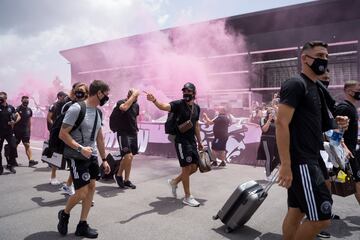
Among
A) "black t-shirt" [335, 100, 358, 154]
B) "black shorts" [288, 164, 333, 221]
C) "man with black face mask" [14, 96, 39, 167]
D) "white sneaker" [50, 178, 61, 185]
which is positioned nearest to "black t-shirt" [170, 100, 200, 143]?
"black t-shirt" [335, 100, 358, 154]

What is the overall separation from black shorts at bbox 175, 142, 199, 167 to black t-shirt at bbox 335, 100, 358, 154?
2.04m

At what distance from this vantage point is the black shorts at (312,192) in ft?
7.97

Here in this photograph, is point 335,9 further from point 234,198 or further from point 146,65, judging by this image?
point 234,198

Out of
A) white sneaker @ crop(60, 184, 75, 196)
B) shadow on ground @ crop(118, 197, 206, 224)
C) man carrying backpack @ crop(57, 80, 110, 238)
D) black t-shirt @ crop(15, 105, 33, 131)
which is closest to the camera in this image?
man carrying backpack @ crop(57, 80, 110, 238)

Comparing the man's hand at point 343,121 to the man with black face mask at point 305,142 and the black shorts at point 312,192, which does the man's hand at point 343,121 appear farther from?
the black shorts at point 312,192

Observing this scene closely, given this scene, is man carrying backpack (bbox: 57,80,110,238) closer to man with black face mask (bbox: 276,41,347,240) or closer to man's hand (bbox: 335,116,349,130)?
man with black face mask (bbox: 276,41,347,240)

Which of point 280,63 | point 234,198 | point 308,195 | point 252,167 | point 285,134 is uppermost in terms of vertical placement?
point 280,63

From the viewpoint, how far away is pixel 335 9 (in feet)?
49.9

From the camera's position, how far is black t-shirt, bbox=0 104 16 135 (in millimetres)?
7559

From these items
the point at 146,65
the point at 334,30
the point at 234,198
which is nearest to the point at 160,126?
the point at 234,198

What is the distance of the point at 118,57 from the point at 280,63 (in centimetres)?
974

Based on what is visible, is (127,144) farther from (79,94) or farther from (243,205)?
(243,205)

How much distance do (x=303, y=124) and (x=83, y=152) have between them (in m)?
2.18

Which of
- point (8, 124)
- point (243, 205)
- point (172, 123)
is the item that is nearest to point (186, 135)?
point (172, 123)
